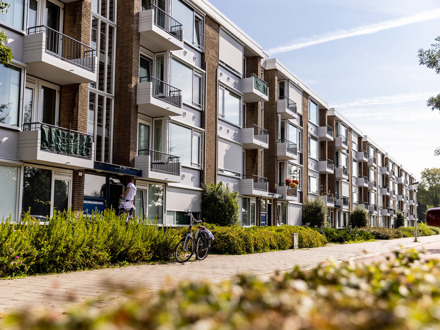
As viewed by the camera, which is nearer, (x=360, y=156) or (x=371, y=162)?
(x=360, y=156)

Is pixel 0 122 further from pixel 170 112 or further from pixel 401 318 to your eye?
pixel 401 318

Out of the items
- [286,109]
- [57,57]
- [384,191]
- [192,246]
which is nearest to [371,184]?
[384,191]

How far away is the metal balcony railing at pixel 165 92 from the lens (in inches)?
840

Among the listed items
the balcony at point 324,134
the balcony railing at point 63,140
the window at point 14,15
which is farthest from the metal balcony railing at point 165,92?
the balcony at point 324,134

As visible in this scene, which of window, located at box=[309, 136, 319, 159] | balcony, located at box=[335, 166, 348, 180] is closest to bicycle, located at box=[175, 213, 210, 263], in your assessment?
window, located at box=[309, 136, 319, 159]

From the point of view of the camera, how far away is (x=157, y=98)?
2061 centimetres

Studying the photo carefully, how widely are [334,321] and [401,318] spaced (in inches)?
10.2

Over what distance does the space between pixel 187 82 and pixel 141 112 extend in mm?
3814

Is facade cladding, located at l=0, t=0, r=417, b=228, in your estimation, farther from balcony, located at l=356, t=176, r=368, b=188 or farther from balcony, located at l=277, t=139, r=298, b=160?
balcony, located at l=356, t=176, r=368, b=188

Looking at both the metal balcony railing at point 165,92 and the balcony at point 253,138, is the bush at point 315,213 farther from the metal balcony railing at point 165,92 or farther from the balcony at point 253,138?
the metal balcony railing at point 165,92

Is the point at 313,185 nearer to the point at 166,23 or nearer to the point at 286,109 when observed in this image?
the point at 286,109

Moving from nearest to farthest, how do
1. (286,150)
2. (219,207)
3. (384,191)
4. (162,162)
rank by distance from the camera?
(162,162)
(219,207)
(286,150)
(384,191)

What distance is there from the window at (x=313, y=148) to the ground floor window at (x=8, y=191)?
30.7 m

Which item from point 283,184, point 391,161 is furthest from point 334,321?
point 391,161
